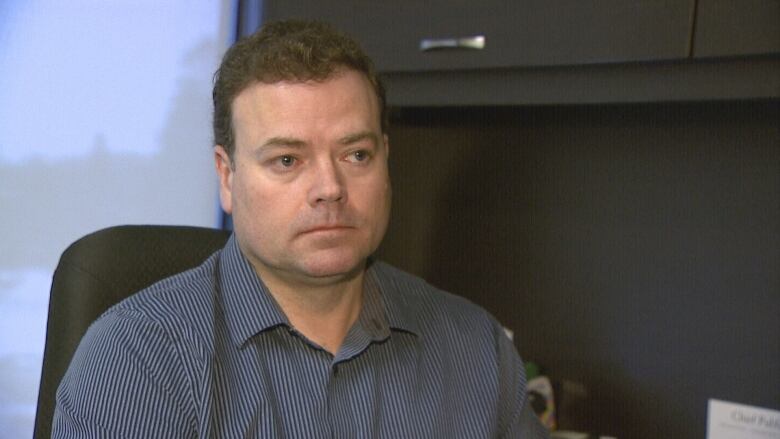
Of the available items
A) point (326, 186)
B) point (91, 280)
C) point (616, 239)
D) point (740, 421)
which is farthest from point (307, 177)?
point (740, 421)

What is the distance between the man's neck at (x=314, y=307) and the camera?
120cm

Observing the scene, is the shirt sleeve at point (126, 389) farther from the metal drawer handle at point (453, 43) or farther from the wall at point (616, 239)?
the wall at point (616, 239)

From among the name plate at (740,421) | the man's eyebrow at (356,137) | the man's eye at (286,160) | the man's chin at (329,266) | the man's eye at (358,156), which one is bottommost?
the name plate at (740,421)

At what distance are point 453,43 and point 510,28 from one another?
10 cm

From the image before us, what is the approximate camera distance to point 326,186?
111cm

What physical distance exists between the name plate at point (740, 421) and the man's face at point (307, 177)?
787 mm

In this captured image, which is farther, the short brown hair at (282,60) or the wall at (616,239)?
the wall at (616,239)

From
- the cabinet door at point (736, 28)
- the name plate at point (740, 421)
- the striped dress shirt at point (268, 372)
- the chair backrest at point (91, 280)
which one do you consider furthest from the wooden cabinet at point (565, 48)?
the name plate at point (740, 421)

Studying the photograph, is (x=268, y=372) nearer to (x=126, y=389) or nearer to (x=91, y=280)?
(x=126, y=389)

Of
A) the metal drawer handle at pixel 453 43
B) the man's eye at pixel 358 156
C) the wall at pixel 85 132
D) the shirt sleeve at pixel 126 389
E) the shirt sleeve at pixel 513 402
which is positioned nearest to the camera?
the shirt sleeve at pixel 126 389

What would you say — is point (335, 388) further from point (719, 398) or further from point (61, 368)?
point (719, 398)

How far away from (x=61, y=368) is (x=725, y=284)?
3.69 feet

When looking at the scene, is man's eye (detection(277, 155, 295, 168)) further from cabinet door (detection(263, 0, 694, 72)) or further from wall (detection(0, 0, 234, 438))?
wall (detection(0, 0, 234, 438))

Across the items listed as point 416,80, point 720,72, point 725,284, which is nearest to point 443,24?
point 416,80
